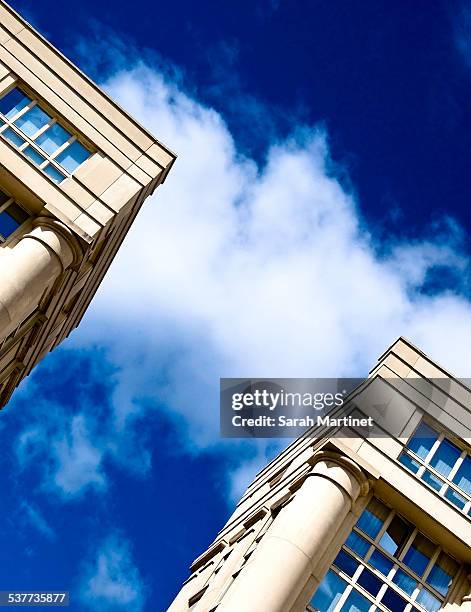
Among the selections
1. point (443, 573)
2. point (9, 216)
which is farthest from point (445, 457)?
point (9, 216)

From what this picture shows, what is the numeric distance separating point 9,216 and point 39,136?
3.86 m

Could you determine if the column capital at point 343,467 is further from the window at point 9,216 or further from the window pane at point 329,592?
the window at point 9,216

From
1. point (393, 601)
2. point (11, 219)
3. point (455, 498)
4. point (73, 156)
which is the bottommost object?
point (393, 601)

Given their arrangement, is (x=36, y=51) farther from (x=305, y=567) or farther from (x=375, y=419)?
(x=305, y=567)

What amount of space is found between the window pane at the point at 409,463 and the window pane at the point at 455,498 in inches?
52.0

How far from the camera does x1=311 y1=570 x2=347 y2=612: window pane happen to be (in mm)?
21984

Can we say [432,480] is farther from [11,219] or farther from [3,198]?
[3,198]

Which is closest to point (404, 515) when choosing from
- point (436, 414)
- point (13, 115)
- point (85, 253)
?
point (436, 414)

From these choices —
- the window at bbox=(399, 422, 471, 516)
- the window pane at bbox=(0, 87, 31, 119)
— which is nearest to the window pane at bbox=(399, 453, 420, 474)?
the window at bbox=(399, 422, 471, 516)

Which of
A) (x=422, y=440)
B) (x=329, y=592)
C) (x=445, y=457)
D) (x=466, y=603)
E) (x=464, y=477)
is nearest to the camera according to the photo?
(x=329, y=592)

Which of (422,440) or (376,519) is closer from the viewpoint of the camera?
(376,519)

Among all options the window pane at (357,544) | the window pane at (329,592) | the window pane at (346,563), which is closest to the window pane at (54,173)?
the window pane at (357,544)

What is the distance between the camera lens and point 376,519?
2450cm

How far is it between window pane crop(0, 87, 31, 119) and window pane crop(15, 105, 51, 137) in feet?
1.18
